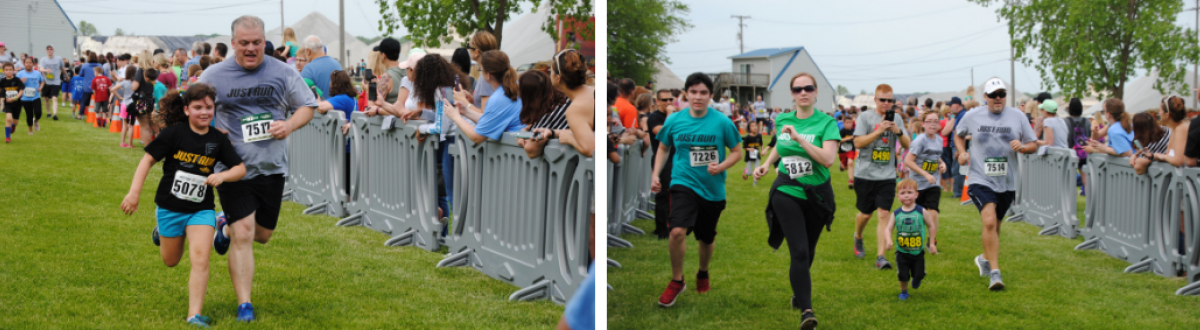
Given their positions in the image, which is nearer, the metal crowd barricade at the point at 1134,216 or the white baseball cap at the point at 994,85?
the white baseball cap at the point at 994,85

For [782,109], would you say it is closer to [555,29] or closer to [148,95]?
[555,29]

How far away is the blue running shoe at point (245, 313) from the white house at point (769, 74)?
2.08m

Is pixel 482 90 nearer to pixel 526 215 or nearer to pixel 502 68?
pixel 502 68

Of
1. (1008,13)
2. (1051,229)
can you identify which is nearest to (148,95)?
(1008,13)

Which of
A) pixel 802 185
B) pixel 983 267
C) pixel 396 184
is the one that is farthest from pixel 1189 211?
pixel 396 184

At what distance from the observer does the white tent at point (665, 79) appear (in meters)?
3.21

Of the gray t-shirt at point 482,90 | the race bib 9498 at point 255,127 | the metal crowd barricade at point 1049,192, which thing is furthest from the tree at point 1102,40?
the metal crowd barricade at point 1049,192

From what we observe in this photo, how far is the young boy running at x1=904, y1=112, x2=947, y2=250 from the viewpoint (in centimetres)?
570

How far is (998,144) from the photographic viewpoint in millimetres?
4785

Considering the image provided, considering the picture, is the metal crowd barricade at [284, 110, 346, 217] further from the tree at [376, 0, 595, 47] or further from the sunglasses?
the sunglasses

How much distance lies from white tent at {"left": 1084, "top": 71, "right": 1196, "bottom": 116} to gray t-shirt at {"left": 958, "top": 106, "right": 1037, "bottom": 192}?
2.18 ft

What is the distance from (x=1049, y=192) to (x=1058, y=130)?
64 cm

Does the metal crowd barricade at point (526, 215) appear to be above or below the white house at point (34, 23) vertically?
below

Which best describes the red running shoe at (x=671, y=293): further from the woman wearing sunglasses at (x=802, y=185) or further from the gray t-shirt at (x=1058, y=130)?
the gray t-shirt at (x=1058, y=130)
